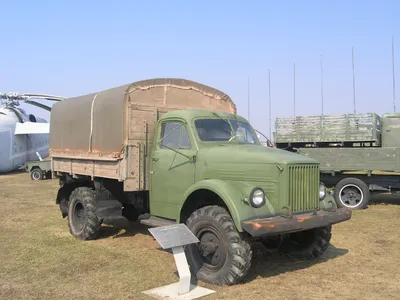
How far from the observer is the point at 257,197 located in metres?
5.34

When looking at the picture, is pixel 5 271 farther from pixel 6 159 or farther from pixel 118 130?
pixel 6 159

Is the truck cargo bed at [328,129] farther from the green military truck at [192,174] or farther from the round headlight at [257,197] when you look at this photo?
the round headlight at [257,197]

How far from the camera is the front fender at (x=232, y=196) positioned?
521cm

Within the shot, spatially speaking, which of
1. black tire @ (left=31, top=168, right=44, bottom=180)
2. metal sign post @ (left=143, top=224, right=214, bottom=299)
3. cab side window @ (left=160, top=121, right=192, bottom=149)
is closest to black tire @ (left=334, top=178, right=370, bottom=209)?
cab side window @ (left=160, top=121, right=192, bottom=149)

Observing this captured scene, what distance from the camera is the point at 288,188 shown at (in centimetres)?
546

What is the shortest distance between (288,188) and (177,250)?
159cm

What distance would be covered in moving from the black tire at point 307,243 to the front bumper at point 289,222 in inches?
29.3

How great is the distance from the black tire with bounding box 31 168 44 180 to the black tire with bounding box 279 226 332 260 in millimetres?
19799

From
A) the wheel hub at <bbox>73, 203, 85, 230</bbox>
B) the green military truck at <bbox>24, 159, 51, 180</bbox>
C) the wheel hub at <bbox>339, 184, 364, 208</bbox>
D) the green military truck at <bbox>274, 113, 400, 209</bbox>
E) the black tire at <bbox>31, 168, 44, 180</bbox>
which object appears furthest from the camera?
the black tire at <bbox>31, 168, 44, 180</bbox>

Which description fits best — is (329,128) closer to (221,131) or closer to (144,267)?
(221,131)

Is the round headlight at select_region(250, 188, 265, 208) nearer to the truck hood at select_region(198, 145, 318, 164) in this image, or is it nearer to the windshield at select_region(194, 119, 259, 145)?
the truck hood at select_region(198, 145, 318, 164)

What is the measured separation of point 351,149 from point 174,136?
24.5ft

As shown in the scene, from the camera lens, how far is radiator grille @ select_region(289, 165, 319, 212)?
5.53m

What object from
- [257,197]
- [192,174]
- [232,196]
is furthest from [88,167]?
[257,197]
